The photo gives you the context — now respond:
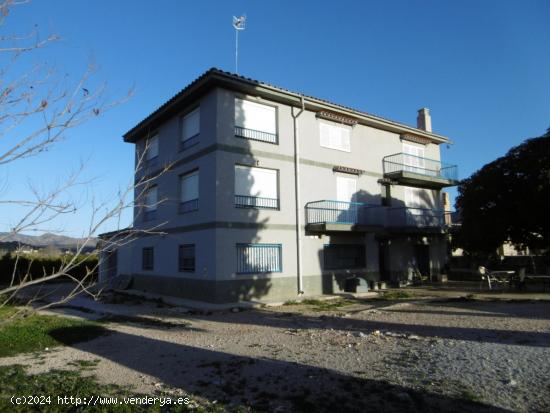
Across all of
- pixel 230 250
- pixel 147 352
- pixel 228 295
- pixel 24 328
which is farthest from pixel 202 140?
pixel 147 352

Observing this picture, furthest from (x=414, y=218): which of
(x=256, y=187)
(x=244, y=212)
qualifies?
(x=244, y=212)

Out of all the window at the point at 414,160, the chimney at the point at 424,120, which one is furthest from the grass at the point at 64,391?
the chimney at the point at 424,120

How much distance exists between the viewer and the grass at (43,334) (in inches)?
340

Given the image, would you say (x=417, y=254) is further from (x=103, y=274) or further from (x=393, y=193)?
(x=103, y=274)

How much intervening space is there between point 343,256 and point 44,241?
684 inches

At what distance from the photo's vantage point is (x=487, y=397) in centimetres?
489

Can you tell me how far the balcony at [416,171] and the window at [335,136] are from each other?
9.37 ft

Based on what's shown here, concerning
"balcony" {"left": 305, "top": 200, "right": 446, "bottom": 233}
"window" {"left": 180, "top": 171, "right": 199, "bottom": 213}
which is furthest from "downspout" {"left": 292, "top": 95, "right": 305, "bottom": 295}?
"window" {"left": 180, "top": 171, "right": 199, "bottom": 213}

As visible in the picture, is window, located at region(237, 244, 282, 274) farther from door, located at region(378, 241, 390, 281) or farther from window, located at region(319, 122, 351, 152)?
door, located at region(378, 241, 390, 281)

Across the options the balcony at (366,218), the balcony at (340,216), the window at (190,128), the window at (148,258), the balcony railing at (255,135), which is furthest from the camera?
the window at (148,258)

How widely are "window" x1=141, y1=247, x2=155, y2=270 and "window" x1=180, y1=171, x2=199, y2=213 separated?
3878 mm

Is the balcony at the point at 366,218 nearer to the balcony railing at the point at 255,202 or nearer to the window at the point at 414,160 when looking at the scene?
the balcony railing at the point at 255,202

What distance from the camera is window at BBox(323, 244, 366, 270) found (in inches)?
769

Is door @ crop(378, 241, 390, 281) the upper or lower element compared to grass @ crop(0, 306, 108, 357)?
upper
